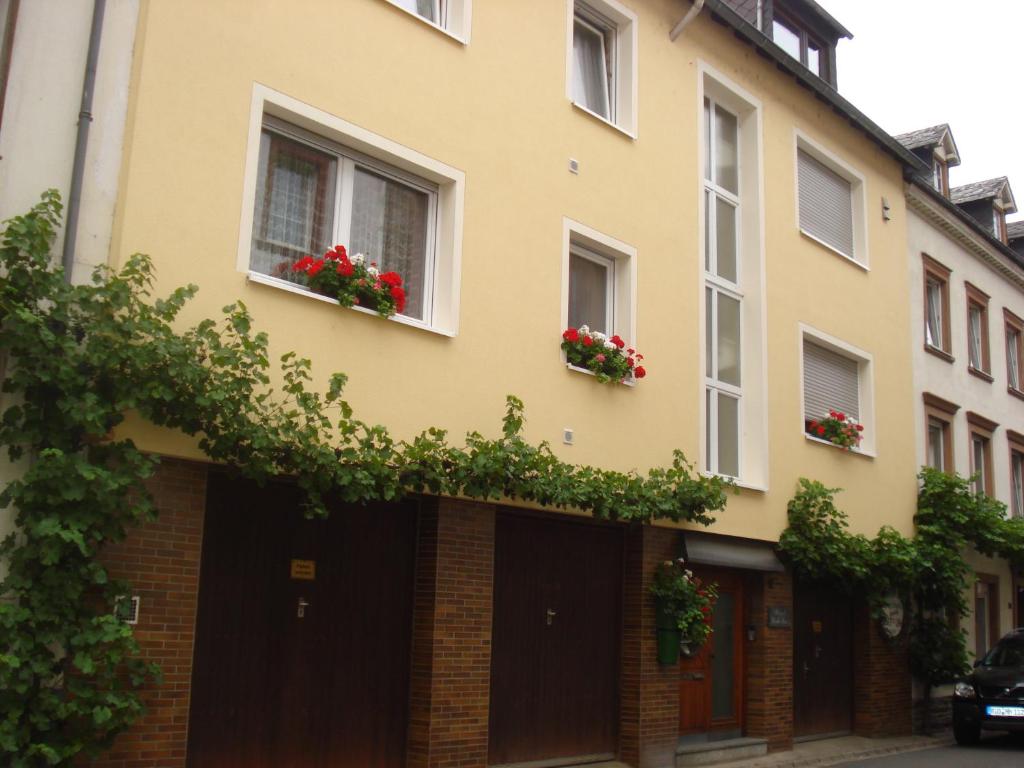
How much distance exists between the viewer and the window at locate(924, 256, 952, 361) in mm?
19750

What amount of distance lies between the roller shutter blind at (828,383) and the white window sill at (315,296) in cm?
725

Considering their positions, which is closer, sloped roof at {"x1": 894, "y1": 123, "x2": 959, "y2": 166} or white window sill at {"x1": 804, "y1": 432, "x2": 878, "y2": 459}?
white window sill at {"x1": 804, "y1": 432, "x2": 878, "y2": 459}

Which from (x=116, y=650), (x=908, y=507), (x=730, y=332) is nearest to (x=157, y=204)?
(x=116, y=650)

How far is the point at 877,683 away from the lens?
16062 millimetres

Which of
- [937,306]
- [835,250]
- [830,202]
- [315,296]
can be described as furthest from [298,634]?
[937,306]

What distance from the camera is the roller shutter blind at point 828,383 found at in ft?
51.1

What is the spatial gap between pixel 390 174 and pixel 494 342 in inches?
70.3

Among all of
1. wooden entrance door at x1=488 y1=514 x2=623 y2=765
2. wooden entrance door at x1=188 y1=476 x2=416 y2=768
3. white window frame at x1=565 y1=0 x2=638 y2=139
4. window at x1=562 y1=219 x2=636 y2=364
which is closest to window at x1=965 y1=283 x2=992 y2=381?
white window frame at x1=565 y1=0 x2=638 y2=139

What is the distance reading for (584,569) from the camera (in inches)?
461

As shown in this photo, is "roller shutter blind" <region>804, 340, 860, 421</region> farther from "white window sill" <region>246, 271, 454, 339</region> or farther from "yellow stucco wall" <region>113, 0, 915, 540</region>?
"white window sill" <region>246, 271, 454, 339</region>

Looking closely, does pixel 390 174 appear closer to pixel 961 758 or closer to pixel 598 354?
pixel 598 354

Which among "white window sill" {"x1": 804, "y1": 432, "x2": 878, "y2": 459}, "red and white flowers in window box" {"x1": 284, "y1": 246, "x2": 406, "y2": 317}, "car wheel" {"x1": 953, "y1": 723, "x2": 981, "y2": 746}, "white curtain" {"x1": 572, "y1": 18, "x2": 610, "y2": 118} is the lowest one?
"car wheel" {"x1": 953, "y1": 723, "x2": 981, "y2": 746}

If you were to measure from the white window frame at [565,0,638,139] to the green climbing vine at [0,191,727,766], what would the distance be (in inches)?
234

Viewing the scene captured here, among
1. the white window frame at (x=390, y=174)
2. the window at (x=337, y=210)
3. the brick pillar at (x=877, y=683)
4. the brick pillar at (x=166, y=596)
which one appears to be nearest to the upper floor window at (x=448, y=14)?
the white window frame at (x=390, y=174)
